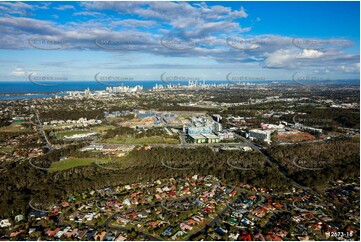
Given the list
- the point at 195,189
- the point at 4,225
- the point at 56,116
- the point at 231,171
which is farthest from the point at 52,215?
the point at 56,116

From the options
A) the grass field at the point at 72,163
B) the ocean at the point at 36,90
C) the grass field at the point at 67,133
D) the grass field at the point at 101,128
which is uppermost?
the ocean at the point at 36,90

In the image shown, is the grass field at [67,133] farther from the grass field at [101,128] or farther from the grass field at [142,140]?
the grass field at [142,140]

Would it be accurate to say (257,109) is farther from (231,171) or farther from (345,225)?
(345,225)

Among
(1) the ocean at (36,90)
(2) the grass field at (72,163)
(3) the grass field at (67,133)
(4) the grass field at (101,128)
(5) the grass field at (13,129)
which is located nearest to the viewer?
(2) the grass field at (72,163)

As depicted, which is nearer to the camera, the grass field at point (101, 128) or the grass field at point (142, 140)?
the grass field at point (142, 140)

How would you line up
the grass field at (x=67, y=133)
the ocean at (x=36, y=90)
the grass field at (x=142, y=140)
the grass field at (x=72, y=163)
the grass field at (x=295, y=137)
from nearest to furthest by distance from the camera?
the grass field at (x=72, y=163) → the grass field at (x=142, y=140) → the grass field at (x=295, y=137) → the grass field at (x=67, y=133) → the ocean at (x=36, y=90)

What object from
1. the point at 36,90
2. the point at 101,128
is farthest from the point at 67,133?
the point at 36,90

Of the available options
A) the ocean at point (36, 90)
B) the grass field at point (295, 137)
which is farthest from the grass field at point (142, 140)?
the ocean at point (36, 90)

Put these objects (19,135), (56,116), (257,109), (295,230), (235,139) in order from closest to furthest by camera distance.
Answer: (295,230) < (235,139) < (19,135) < (56,116) < (257,109)
